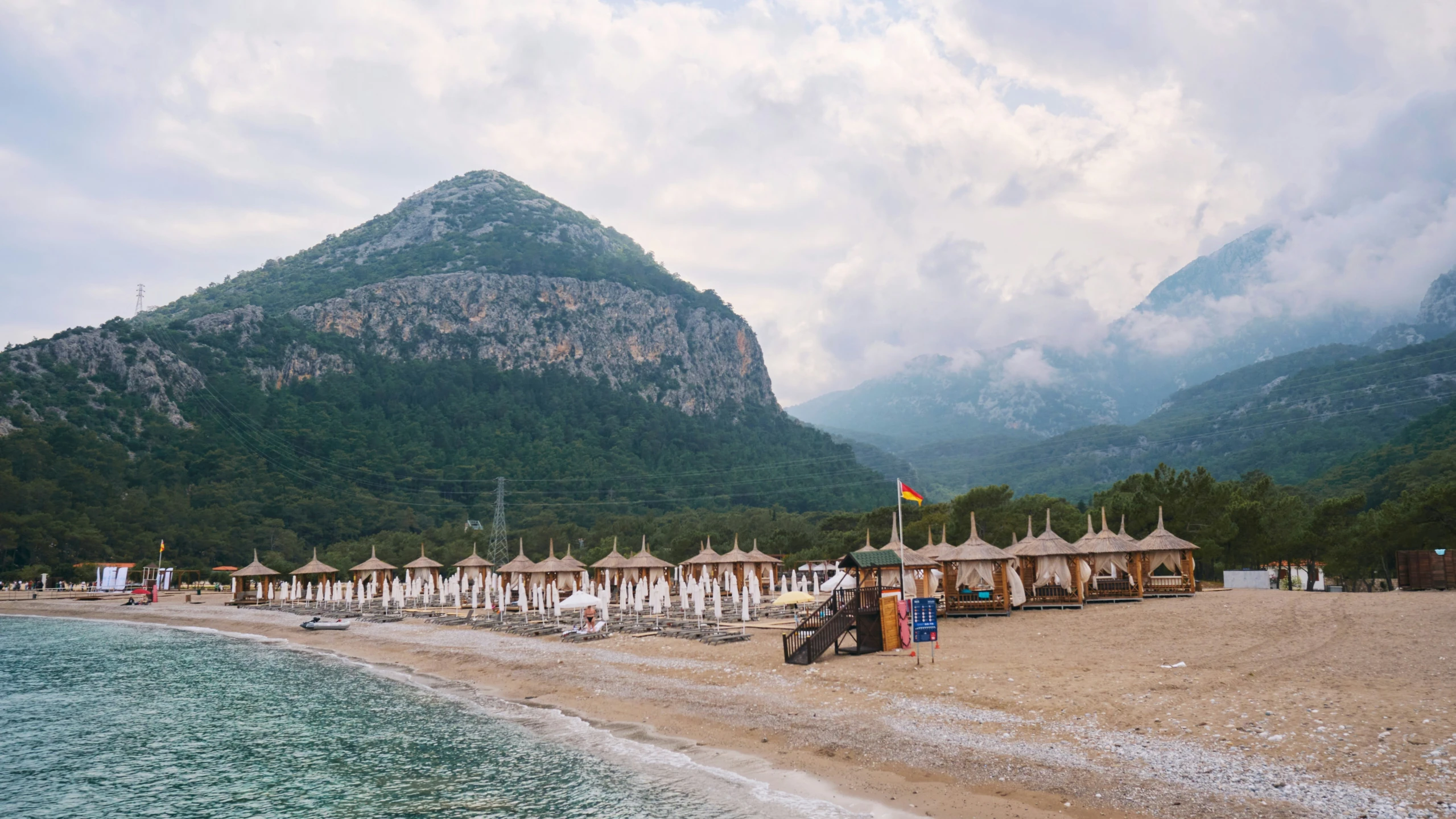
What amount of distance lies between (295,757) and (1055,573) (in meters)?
24.5

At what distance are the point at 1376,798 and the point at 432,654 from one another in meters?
26.3

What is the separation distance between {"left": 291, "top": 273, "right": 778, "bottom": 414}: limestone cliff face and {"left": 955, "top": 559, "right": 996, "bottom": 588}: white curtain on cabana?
105 meters

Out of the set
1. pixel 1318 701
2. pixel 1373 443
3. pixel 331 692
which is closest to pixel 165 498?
pixel 331 692

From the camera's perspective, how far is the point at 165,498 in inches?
2699

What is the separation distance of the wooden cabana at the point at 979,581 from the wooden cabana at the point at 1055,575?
31.9 inches

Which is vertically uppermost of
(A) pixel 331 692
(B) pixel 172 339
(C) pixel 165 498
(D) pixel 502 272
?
(D) pixel 502 272

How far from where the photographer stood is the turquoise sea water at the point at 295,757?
12.2 m

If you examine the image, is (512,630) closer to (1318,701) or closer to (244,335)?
(1318,701)

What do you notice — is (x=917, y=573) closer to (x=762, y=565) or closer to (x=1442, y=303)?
(x=762, y=565)

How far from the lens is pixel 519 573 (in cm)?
4344

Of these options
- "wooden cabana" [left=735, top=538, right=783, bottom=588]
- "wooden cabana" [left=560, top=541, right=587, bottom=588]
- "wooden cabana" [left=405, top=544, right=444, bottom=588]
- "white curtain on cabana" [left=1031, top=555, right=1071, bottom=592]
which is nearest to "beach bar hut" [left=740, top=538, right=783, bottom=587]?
"wooden cabana" [left=735, top=538, right=783, bottom=588]

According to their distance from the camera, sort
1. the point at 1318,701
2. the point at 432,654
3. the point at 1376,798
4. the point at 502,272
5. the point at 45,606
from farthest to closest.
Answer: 1. the point at 502,272
2. the point at 45,606
3. the point at 432,654
4. the point at 1318,701
5. the point at 1376,798

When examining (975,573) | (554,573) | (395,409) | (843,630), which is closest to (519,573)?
(554,573)

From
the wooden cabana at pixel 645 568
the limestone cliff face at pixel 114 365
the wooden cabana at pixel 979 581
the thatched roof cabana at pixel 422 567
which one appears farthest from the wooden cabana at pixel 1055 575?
the limestone cliff face at pixel 114 365
